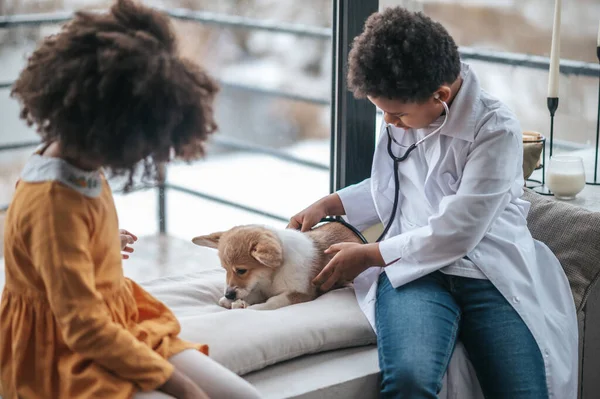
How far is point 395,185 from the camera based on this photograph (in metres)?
2.18

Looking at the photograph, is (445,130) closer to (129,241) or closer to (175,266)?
(129,241)

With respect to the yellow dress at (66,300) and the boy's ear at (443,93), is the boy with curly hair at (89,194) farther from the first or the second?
the boy's ear at (443,93)

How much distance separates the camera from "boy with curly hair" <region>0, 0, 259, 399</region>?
4.71ft

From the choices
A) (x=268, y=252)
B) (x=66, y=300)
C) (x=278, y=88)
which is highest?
(x=278, y=88)

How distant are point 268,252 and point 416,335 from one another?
40 cm

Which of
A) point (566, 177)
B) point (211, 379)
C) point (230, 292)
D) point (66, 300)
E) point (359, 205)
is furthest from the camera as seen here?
point (566, 177)

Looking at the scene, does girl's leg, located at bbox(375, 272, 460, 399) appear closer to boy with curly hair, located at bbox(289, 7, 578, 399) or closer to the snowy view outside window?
boy with curly hair, located at bbox(289, 7, 578, 399)

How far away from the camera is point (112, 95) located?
144cm

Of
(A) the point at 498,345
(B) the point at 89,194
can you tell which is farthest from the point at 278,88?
(B) the point at 89,194

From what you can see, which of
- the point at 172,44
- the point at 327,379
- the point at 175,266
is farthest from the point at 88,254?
the point at 175,266

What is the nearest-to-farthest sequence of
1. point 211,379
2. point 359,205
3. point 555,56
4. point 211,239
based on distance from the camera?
1. point 211,379
2. point 211,239
3. point 359,205
4. point 555,56

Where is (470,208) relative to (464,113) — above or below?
below

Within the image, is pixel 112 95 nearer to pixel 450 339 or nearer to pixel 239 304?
pixel 239 304

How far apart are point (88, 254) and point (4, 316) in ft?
0.76
